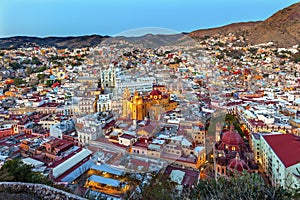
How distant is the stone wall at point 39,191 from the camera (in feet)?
6.30

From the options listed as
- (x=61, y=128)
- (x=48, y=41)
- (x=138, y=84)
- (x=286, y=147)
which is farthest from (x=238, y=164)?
(x=48, y=41)

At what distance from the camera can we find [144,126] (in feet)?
11.5

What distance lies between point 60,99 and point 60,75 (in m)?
5.54

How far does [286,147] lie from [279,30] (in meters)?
25.7

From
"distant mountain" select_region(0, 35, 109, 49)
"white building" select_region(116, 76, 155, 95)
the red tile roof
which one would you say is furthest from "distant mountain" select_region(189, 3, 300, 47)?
the red tile roof

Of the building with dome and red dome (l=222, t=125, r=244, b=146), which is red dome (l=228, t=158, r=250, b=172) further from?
red dome (l=222, t=125, r=244, b=146)

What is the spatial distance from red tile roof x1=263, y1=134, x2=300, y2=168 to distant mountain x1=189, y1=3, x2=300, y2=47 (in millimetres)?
18896

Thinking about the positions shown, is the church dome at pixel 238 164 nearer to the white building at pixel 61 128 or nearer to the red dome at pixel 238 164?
the red dome at pixel 238 164

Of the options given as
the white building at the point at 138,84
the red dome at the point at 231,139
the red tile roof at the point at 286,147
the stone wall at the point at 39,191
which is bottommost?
the red dome at the point at 231,139

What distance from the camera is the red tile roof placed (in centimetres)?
338

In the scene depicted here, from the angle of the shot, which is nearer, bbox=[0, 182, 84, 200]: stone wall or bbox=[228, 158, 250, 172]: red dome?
bbox=[0, 182, 84, 200]: stone wall

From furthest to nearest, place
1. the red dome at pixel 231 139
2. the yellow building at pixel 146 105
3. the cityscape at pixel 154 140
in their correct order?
the red dome at pixel 231 139 → the yellow building at pixel 146 105 → the cityscape at pixel 154 140

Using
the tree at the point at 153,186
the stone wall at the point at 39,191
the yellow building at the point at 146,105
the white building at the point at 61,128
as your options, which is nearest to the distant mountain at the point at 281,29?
the yellow building at the point at 146,105

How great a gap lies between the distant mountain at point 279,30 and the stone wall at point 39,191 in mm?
21457
